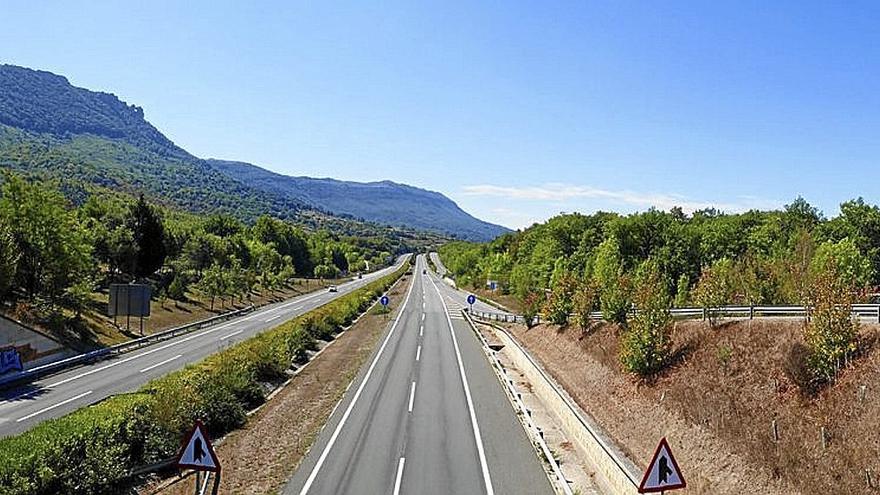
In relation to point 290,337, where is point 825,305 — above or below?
above

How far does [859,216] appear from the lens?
53.5 m

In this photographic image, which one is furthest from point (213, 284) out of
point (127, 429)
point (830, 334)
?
point (830, 334)

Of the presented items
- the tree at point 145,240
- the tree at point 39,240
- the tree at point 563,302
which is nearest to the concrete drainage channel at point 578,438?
the tree at point 563,302

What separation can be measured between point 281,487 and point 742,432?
13.9 meters

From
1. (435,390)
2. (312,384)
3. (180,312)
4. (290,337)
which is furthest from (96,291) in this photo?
(435,390)

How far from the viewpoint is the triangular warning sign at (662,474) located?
11.9 m

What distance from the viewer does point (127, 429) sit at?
18297 millimetres

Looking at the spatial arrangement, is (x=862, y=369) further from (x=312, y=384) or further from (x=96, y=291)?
(x=96, y=291)

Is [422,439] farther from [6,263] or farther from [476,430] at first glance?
[6,263]

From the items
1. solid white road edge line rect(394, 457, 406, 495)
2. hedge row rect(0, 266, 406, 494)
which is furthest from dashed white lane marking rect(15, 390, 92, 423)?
solid white road edge line rect(394, 457, 406, 495)

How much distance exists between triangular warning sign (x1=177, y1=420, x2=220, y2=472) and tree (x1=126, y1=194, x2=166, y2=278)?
211 feet

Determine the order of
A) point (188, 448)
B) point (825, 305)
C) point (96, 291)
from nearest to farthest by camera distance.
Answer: point (188, 448) → point (825, 305) → point (96, 291)

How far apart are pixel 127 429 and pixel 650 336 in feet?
68.6

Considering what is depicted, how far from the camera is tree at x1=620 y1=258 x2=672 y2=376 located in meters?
27.6
